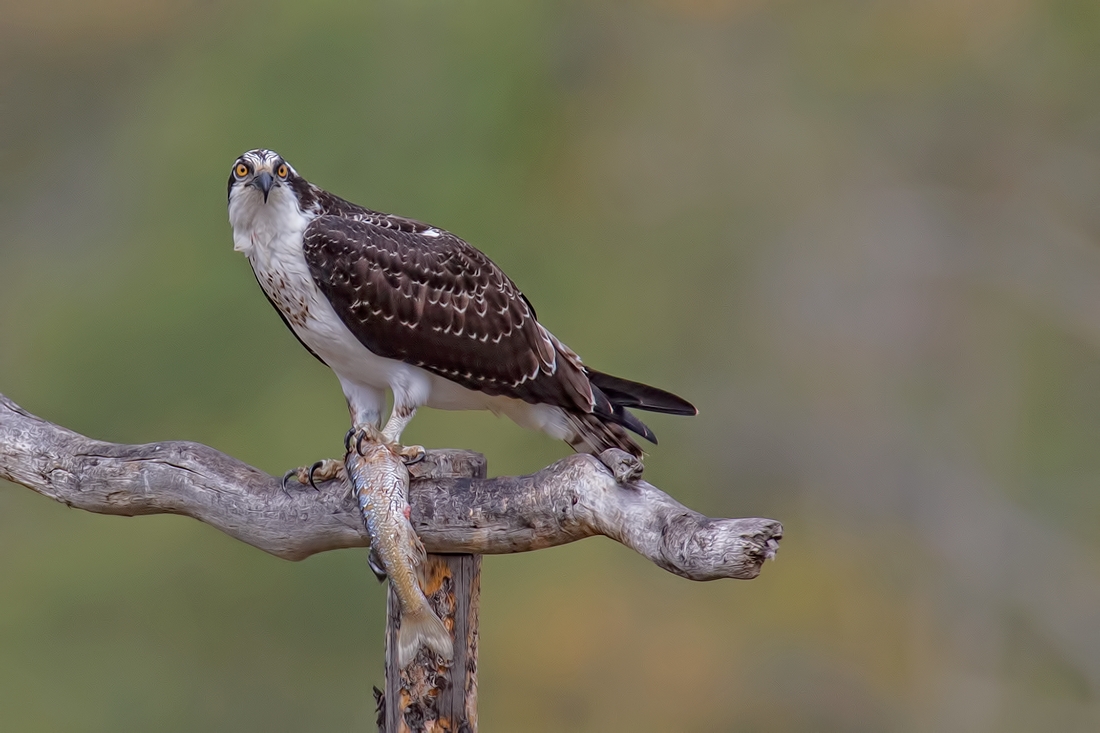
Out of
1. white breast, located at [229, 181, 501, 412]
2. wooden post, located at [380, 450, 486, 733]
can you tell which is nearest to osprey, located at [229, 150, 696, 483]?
white breast, located at [229, 181, 501, 412]

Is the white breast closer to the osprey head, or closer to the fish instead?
the osprey head

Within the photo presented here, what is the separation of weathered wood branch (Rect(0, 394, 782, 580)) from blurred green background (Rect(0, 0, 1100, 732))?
4317 millimetres

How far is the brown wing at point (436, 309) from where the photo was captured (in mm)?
3666

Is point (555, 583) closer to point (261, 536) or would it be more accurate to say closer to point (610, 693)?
point (610, 693)

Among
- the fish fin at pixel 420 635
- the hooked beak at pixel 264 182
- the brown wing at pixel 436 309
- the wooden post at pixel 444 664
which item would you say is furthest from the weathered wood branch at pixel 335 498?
the hooked beak at pixel 264 182

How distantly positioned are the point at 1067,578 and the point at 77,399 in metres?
6.90

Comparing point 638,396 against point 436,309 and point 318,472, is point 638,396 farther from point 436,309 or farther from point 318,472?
point 318,472

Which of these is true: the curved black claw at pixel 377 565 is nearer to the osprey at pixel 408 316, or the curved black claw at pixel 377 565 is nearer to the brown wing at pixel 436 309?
the osprey at pixel 408 316

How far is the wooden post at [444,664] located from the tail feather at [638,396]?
0.65 meters

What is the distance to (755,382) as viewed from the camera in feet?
29.2

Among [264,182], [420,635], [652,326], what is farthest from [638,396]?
[652,326]

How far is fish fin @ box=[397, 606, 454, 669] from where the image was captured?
3096 millimetres

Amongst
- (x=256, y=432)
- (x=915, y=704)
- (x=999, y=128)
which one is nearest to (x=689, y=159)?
(x=999, y=128)

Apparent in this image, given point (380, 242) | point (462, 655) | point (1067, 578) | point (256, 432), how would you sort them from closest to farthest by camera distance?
point (462, 655) → point (380, 242) → point (256, 432) → point (1067, 578)
